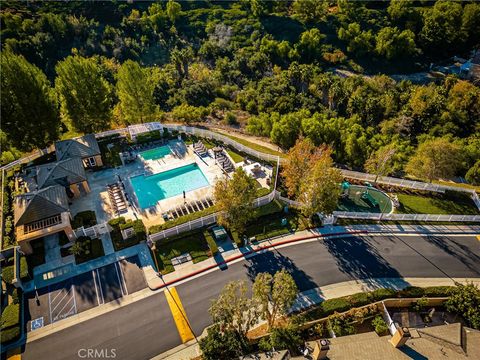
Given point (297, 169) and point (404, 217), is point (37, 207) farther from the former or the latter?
point (404, 217)

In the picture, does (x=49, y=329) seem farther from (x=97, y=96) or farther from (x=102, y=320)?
(x=97, y=96)

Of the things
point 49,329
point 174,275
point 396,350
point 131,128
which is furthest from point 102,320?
point 131,128

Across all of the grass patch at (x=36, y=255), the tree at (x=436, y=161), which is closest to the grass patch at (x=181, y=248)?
the grass patch at (x=36, y=255)

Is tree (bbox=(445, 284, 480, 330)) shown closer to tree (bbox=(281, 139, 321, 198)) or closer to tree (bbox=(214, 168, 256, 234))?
tree (bbox=(281, 139, 321, 198))

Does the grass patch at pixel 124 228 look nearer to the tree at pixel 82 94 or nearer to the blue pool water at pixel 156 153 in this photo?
the blue pool water at pixel 156 153

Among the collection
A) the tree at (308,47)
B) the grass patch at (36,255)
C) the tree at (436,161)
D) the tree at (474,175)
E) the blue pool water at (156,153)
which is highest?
the tree at (308,47)

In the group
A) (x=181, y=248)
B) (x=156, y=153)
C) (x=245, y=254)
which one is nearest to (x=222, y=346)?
(x=245, y=254)
